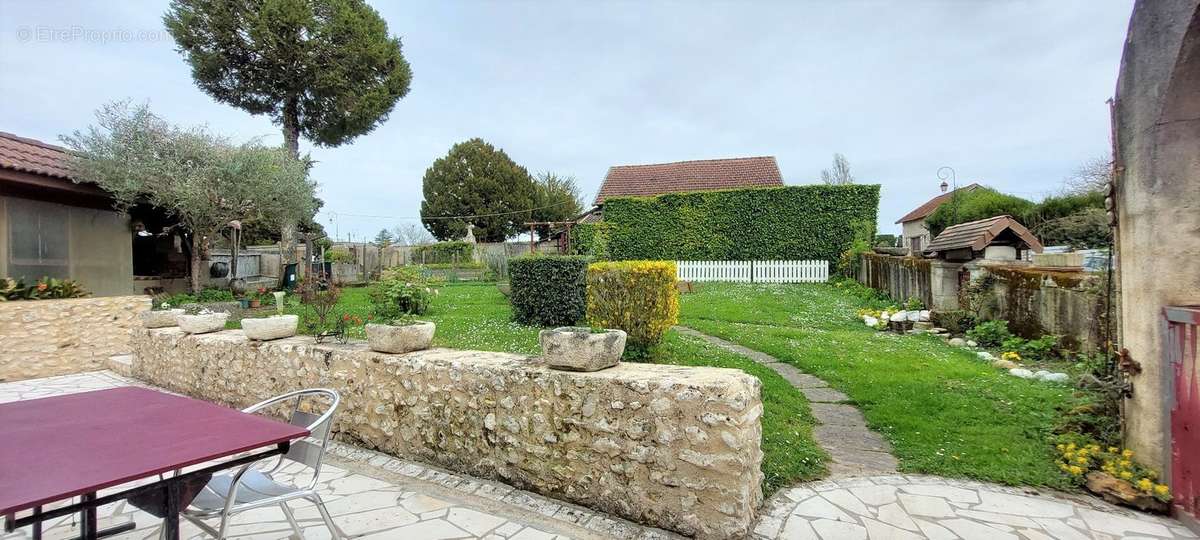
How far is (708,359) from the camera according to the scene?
547 cm

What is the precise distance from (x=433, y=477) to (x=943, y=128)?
1433cm

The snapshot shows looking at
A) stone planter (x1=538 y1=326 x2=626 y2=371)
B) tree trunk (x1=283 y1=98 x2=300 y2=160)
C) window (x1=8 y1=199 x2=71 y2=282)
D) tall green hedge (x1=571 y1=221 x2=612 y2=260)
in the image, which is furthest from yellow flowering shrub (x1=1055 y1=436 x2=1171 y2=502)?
tree trunk (x1=283 y1=98 x2=300 y2=160)

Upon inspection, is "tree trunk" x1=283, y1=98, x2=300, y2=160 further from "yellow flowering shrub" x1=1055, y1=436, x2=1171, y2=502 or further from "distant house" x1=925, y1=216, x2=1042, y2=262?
"yellow flowering shrub" x1=1055, y1=436, x2=1171, y2=502

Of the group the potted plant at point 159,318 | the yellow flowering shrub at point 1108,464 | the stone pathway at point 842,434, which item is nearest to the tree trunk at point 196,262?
the potted plant at point 159,318

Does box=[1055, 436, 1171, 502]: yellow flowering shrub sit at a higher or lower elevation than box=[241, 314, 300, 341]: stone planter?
lower

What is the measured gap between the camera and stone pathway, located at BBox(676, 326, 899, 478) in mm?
3357

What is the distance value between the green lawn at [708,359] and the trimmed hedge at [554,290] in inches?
13.4

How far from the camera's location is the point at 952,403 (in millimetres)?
4316

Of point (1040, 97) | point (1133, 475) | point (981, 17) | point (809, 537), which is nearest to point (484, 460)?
point (809, 537)

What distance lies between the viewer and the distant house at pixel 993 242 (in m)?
7.16

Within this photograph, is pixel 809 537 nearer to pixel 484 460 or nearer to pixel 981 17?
pixel 484 460

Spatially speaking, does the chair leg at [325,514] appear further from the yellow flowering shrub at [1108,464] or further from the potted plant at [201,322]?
the potted plant at [201,322]

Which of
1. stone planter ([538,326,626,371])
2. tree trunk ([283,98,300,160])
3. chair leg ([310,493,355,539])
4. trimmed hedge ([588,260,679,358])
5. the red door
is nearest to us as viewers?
chair leg ([310,493,355,539])

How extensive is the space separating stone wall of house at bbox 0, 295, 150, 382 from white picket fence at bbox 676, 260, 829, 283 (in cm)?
1265
